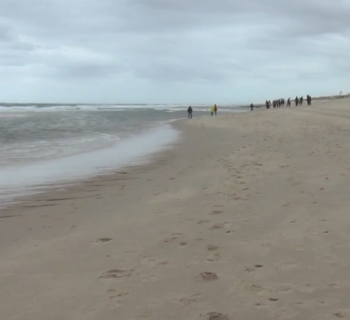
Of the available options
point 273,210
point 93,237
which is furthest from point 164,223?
point 273,210

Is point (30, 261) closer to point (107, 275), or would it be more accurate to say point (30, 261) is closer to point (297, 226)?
point (107, 275)

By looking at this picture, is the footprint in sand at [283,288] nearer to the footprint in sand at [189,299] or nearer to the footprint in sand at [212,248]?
the footprint in sand at [189,299]

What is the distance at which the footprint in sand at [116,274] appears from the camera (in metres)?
4.14

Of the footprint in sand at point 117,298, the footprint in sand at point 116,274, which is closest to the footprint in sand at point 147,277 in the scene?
the footprint in sand at point 116,274

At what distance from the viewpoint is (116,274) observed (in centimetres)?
420

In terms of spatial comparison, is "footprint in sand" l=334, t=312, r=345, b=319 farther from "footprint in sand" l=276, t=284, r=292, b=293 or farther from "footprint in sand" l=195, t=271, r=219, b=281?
"footprint in sand" l=195, t=271, r=219, b=281

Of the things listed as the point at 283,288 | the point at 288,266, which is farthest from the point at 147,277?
the point at 288,266

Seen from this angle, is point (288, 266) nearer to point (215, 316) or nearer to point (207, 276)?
point (207, 276)

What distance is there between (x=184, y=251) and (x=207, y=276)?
2.58 feet

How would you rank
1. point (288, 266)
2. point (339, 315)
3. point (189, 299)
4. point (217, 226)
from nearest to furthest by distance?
point (339, 315) → point (189, 299) → point (288, 266) → point (217, 226)

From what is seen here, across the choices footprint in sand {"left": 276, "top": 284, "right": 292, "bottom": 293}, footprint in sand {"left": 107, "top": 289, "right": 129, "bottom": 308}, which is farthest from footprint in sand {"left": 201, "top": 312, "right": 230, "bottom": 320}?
footprint in sand {"left": 107, "top": 289, "right": 129, "bottom": 308}

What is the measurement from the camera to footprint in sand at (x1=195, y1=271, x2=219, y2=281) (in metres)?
3.98

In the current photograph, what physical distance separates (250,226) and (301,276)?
5.65 ft

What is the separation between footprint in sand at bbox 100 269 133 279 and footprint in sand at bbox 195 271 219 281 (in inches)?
27.5
